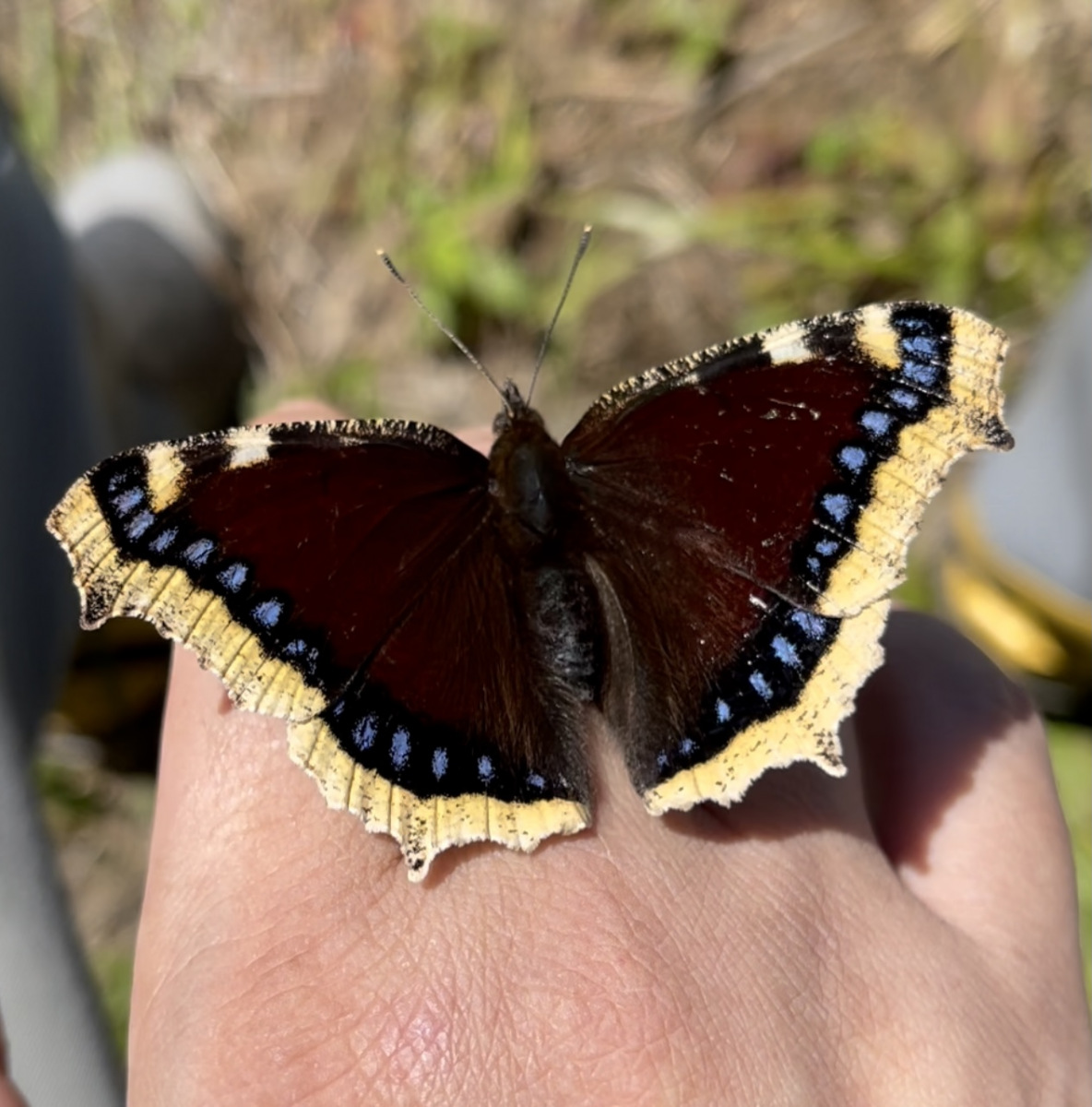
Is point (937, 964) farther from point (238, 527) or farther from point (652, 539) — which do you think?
point (238, 527)

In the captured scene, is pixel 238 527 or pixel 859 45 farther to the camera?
pixel 859 45

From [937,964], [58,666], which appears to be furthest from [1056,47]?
[58,666]

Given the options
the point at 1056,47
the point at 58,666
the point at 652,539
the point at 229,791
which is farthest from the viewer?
the point at 1056,47

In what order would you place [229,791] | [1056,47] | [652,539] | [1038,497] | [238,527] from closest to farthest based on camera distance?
[238,527] → [229,791] → [652,539] → [1038,497] → [1056,47]

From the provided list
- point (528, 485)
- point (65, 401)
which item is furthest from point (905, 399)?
point (65, 401)

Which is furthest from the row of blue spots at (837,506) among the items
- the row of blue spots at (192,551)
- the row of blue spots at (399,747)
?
the row of blue spots at (192,551)

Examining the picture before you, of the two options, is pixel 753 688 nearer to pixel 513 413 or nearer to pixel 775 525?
pixel 775 525

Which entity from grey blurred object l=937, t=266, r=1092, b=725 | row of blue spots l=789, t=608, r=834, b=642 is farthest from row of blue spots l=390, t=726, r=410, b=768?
grey blurred object l=937, t=266, r=1092, b=725
